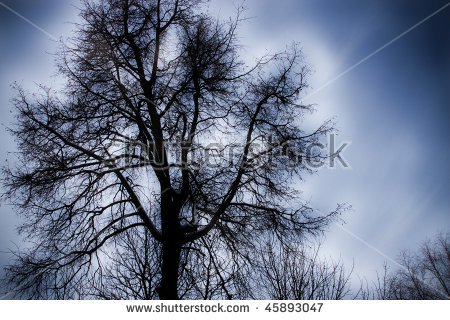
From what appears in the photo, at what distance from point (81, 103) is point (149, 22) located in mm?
2711

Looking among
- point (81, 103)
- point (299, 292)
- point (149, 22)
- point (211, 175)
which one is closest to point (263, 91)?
point (211, 175)

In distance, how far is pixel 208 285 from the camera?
29.0ft
